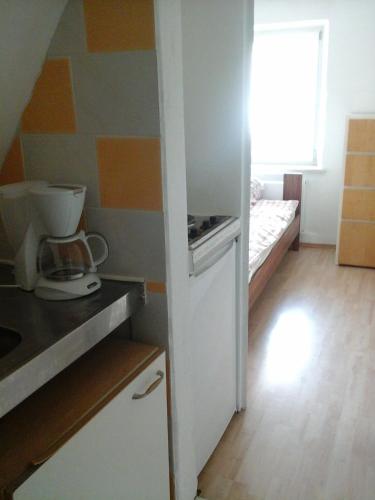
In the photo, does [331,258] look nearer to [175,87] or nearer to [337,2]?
[337,2]

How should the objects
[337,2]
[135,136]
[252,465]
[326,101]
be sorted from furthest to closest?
1. [326,101]
2. [337,2]
3. [252,465]
4. [135,136]

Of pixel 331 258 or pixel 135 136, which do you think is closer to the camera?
pixel 135 136

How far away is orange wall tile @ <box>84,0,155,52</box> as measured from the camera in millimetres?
1198

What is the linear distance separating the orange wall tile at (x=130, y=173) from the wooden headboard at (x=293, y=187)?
366 centimetres

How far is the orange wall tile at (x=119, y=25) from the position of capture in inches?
47.2

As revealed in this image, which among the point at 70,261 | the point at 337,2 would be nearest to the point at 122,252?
the point at 70,261

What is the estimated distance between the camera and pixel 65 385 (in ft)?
3.99

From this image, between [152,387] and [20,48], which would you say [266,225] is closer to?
[152,387]

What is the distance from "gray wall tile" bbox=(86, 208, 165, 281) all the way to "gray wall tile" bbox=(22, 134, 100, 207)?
0.07 m

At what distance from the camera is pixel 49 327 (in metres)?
1.17

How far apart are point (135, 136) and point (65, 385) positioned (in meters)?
0.71

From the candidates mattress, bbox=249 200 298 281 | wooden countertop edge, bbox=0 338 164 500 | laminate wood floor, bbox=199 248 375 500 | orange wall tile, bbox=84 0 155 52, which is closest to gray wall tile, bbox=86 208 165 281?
wooden countertop edge, bbox=0 338 164 500

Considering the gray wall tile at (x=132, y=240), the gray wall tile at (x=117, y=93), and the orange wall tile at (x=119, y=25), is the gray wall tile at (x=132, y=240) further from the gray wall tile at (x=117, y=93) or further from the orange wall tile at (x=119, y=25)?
the orange wall tile at (x=119, y=25)

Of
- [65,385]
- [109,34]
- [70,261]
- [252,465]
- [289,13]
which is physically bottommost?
[252,465]
